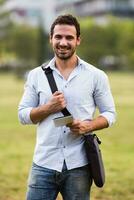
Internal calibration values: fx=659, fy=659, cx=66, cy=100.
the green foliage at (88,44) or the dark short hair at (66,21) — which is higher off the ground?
the dark short hair at (66,21)

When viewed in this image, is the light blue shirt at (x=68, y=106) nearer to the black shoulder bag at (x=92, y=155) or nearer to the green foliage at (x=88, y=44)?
the black shoulder bag at (x=92, y=155)

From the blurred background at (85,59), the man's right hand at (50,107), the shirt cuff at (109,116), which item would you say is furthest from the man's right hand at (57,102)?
A: the blurred background at (85,59)

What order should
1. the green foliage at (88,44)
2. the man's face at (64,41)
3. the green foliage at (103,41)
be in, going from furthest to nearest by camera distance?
the green foliage at (88,44)
the green foliage at (103,41)
the man's face at (64,41)

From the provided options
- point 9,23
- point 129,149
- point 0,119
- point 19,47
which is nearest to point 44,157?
point 129,149

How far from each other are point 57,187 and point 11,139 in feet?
36.7

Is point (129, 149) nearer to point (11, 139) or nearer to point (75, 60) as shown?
point (11, 139)

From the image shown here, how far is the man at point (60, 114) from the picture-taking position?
14.5 feet

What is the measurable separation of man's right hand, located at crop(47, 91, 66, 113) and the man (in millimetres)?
38

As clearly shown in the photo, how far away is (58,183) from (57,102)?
0.59 m

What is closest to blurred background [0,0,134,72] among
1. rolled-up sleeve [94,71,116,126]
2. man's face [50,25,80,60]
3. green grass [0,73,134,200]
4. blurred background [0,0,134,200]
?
blurred background [0,0,134,200]

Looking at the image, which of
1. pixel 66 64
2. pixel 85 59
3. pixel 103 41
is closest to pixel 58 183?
pixel 66 64

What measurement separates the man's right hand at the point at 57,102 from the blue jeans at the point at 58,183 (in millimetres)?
411

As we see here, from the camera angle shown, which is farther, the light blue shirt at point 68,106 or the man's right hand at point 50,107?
the light blue shirt at point 68,106

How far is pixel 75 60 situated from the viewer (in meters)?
4.53
